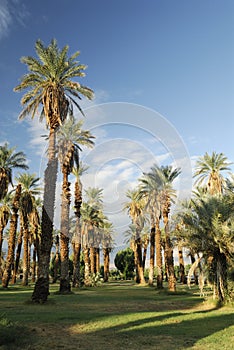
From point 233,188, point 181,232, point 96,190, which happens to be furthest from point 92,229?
point 181,232

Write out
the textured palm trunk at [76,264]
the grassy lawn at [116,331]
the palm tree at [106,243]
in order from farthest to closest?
the palm tree at [106,243] → the textured palm trunk at [76,264] → the grassy lawn at [116,331]

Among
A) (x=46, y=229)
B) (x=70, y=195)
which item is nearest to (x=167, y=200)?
(x=70, y=195)

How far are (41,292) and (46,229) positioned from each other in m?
3.98

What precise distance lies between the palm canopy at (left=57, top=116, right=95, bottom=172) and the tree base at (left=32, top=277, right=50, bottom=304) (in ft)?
47.9

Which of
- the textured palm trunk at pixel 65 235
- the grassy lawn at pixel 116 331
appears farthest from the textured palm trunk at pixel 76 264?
the grassy lawn at pixel 116 331

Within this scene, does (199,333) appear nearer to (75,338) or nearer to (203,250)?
(75,338)

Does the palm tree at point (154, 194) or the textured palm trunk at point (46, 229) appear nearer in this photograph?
the textured palm trunk at point (46, 229)

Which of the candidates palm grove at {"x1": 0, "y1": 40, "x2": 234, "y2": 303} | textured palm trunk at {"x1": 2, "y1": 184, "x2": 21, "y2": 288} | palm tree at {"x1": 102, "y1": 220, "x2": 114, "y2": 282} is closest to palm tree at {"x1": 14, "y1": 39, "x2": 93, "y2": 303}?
palm grove at {"x1": 0, "y1": 40, "x2": 234, "y2": 303}

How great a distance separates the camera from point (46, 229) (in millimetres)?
21672

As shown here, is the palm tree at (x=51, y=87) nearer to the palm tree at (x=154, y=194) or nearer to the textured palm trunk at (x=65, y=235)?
the textured palm trunk at (x=65, y=235)

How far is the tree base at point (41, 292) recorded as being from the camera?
788 inches

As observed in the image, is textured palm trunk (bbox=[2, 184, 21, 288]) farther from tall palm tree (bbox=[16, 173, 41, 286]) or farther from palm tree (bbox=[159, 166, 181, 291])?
palm tree (bbox=[159, 166, 181, 291])

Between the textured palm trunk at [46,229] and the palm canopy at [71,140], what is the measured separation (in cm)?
931

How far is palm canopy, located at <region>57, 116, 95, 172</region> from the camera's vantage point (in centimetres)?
3338
